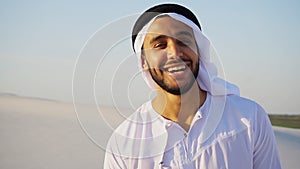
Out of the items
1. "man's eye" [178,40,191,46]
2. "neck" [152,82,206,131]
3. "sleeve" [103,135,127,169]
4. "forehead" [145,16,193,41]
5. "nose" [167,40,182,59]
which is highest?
"forehead" [145,16,193,41]

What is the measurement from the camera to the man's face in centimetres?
149

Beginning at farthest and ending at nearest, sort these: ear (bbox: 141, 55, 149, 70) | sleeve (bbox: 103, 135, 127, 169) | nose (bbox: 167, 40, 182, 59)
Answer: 1. ear (bbox: 141, 55, 149, 70)
2. sleeve (bbox: 103, 135, 127, 169)
3. nose (bbox: 167, 40, 182, 59)

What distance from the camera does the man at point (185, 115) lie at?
1.51 m

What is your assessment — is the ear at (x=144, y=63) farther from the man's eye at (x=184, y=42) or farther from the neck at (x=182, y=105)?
the man's eye at (x=184, y=42)

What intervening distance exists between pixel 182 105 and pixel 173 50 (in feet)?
0.90

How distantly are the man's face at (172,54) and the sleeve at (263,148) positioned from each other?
1.02 feet

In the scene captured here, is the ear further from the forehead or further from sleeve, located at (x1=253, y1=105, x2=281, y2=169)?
sleeve, located at (x1=253, y1=105, x2=281, y2=169)

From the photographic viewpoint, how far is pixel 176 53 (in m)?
1.47

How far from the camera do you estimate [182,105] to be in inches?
64.9

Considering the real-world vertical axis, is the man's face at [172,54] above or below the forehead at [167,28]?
below

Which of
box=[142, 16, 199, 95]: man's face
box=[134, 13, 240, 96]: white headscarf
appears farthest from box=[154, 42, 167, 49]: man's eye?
box=[134, 13, 240, 96]: white headscarf

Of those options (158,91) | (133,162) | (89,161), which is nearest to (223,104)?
(158,91)

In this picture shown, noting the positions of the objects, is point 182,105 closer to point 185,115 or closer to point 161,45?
point 185,115

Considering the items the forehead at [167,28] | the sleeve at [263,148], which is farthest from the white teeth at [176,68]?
the sleeve at [263,148]
